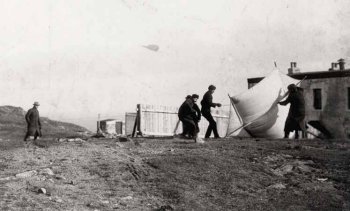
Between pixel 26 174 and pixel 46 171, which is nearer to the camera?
pixel 26 174

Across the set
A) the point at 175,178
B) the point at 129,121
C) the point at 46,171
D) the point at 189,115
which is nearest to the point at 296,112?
the point at 189,115

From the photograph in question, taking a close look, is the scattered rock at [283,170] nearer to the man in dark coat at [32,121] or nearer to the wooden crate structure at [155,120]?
the wooden crate structure at [155,120]

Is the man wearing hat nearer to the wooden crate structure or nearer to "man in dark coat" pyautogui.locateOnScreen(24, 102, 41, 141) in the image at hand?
the wooden crate structure

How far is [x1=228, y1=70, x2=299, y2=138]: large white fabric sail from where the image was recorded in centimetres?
1801

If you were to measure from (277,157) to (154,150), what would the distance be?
313 centimetres

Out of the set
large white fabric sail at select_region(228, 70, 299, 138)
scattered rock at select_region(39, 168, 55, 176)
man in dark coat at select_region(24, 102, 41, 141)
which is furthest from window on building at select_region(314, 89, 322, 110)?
scattered rock at select_region(39, 168, 55, 176)

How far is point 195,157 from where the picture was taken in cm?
1097

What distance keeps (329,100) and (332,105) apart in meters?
0.41

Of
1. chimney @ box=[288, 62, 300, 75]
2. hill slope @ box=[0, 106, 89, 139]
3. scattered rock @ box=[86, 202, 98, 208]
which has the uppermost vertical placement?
chimney @ box=[288, 62, 300, 75]

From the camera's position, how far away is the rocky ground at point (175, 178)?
8125mm

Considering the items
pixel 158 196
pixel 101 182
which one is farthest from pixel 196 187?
pixel 101 182

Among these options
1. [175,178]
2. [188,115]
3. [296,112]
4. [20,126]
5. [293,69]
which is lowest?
[175,178]

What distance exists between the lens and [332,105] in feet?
113

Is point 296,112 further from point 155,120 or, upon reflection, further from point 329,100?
point 329,100
